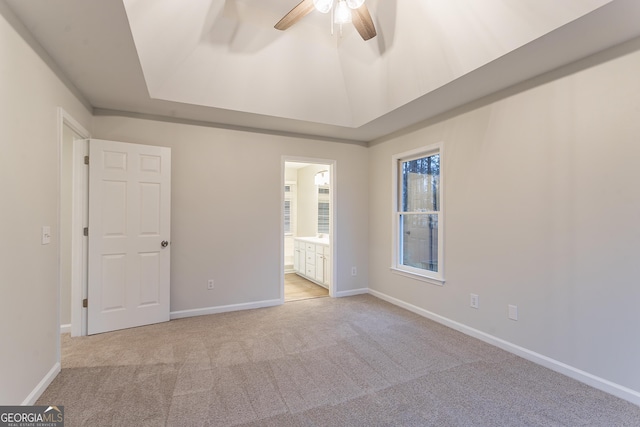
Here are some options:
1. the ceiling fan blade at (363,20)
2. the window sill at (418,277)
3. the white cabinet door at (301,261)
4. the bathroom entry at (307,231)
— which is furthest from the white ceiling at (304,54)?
the white cabinet door at (301,261)

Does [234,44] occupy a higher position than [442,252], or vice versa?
[234,44]

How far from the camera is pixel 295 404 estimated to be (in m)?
2.03

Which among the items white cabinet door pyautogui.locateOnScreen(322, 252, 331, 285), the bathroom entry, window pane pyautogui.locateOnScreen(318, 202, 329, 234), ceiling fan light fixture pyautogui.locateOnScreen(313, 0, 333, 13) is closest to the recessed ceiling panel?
ceiling fan light fixture pyautogui.locateOnScreen(313, 0, 333, 13)

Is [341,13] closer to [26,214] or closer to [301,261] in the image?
[26,214]

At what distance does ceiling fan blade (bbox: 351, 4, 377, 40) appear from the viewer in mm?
2203

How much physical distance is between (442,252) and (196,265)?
2958 mm

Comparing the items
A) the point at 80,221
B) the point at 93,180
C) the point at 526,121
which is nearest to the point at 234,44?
the point at 93,180

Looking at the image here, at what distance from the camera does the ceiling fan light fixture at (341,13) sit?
85.6 inches

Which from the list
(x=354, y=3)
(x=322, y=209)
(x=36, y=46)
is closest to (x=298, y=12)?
(x=354, y=3)

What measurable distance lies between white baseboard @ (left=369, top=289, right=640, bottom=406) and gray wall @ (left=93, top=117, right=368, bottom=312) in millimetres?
A: 2195

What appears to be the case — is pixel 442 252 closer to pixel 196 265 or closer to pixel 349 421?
pixel 349 421

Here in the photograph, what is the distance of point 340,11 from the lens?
2.21 m

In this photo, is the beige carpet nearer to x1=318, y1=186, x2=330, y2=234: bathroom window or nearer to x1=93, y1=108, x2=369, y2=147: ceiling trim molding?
x1=93, y1=108, x2=369, y2=147: ceiling trim molding

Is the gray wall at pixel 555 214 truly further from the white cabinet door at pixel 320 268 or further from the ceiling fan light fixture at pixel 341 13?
the white cabinet door at pixel 320 268
